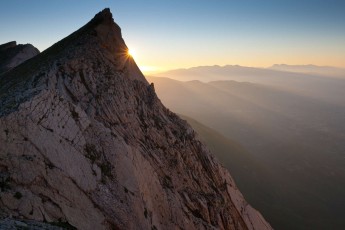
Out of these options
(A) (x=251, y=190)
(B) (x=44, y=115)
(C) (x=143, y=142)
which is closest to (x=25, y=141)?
(B) (x=44, y=115)

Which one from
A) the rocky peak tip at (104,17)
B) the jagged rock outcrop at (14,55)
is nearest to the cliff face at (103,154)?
the rocky peak tip at (104,17)

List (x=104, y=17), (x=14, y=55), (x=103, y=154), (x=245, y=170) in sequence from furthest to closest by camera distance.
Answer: (x=245, y=170) → (x=14, y=55) → (x=104, y=17) → (x=103, y=154)

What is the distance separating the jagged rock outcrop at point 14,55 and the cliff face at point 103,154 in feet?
120

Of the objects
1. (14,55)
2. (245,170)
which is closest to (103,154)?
(14,55)

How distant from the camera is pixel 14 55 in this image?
75.6 m

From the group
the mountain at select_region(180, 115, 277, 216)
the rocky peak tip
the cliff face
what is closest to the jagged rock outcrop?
the rocky peak tip

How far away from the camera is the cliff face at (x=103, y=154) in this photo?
22641mm

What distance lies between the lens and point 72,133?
27062 mm

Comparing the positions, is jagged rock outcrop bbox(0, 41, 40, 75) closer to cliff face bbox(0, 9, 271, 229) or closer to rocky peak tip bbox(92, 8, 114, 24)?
rocky peak tip bbox(92, 8, 114, 24)

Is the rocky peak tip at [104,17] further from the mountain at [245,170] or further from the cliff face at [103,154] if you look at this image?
the mountain at [245,170]

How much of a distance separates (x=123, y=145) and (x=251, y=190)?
4551 inches

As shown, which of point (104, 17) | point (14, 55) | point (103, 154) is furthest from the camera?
point (14, 55)

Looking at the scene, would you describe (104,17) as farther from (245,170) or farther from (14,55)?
(245,170)

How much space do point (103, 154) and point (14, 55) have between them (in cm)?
6041
